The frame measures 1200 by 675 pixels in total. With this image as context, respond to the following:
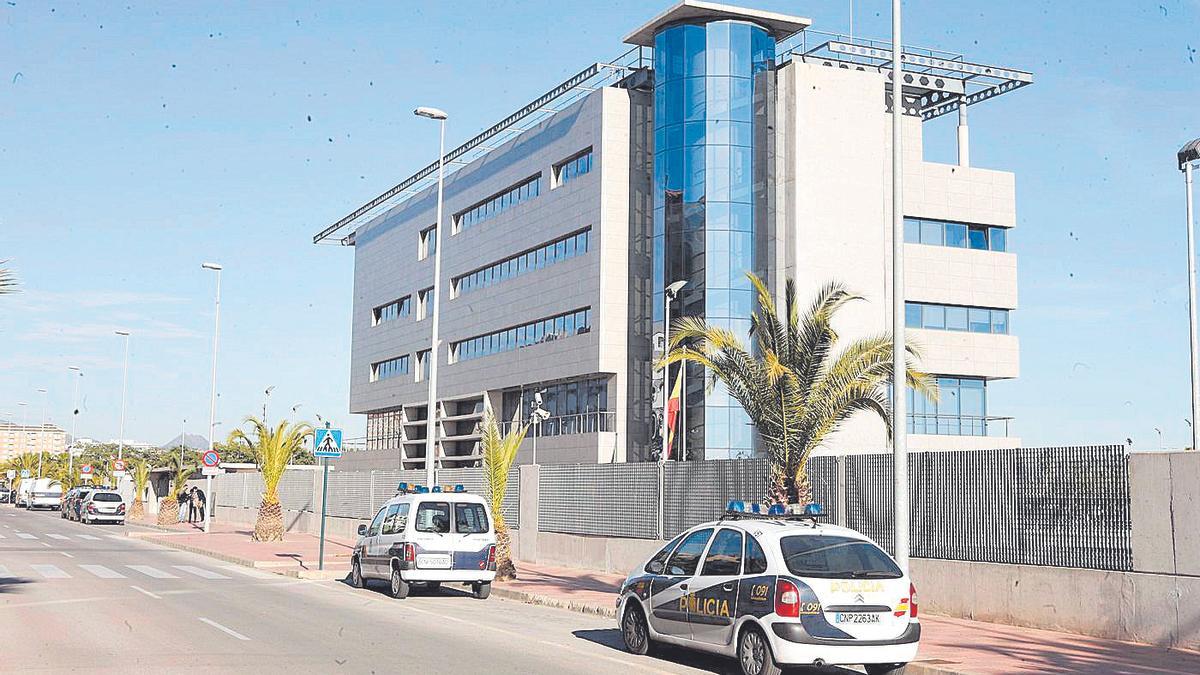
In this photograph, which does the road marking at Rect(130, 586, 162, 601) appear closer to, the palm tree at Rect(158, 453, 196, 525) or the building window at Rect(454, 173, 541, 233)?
the building window at Rect(454, 173, 541, 233)

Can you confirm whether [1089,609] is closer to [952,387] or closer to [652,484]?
[652,484]

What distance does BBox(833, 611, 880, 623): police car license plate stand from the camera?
11.7 m

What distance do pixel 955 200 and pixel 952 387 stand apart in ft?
25.9

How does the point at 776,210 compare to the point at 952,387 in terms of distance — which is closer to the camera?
the point at 776,210

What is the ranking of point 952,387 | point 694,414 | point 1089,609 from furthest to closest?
point 952,387 < point 694,414 < point 1089,609

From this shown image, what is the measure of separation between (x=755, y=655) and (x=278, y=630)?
668 centimetres

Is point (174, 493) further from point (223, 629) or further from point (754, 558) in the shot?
point (754, 558)

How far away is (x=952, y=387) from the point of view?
169 feet

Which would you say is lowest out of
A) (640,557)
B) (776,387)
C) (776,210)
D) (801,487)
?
(640,557)

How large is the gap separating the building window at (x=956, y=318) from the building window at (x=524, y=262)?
45.4 ft

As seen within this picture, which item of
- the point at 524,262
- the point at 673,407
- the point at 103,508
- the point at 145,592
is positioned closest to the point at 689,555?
the point at 145,592

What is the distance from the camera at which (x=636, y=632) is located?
14.3 metres

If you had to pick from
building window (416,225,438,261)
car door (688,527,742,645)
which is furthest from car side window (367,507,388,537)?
building window (416,225,438,261)

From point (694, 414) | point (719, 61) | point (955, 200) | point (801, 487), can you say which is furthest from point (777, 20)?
point (801, 487)
